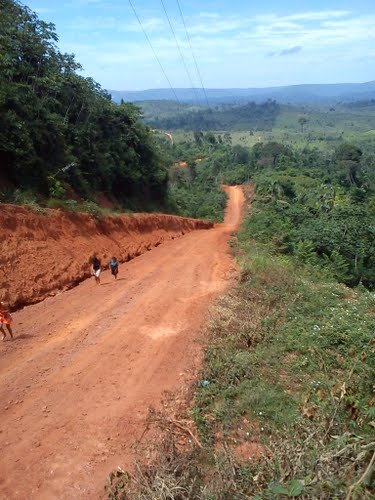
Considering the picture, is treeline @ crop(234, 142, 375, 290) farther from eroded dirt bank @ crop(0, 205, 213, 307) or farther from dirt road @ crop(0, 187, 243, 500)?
eroded dirt bank @ crop(0, 205, 213, 307)

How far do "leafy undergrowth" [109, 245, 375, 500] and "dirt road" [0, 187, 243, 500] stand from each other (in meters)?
0.68

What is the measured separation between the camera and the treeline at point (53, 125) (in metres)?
16.2

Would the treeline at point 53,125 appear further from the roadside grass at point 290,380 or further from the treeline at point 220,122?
the treeline at point 220,122

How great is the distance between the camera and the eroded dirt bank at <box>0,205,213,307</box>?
1203 cm

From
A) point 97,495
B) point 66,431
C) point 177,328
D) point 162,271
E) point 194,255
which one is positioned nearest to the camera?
point 97,495

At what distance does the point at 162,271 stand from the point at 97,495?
10090 mm

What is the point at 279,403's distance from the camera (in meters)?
7.44

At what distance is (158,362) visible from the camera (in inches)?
356

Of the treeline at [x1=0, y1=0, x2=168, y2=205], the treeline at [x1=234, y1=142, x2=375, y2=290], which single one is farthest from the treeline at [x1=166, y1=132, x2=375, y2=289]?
the treeline at [x1=0, y1=0, x2=168, y2=205]

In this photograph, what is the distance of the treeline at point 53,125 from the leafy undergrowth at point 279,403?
9.50 metres

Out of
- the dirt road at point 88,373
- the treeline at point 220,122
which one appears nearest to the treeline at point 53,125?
the dirt road at point 88,373

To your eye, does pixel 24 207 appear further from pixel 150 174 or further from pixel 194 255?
pixel 150 174

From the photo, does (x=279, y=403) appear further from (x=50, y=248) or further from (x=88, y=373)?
(x=50, y=248)

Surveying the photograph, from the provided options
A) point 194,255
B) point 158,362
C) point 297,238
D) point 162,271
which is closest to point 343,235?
point 297,238
